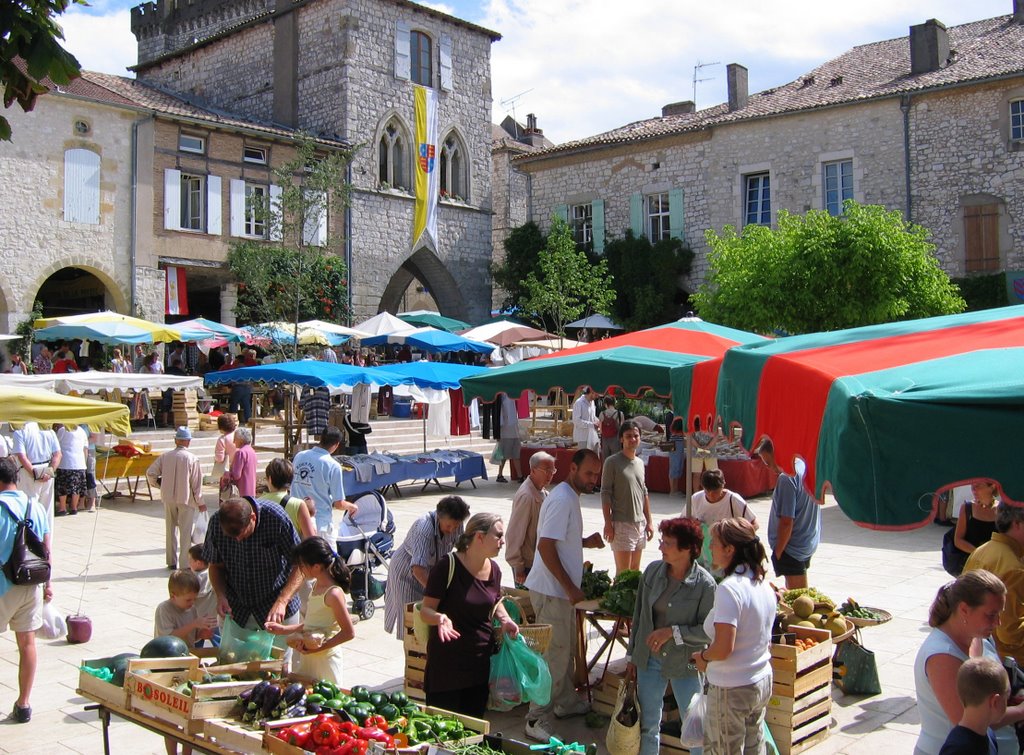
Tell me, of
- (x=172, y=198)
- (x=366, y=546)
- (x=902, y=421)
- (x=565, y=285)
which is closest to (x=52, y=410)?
(x=366, y=546)

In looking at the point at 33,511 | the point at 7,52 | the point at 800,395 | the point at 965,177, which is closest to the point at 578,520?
the point at 800,395

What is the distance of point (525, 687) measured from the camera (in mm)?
5121

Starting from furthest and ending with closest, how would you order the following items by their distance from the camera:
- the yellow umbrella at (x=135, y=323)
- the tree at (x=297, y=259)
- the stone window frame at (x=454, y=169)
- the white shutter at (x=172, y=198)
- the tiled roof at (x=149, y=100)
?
the stone window frame at (x=454, y=169)
the white shutter at (x=172, y=198)
the tiled roof at (x=149, y=100)
the tree at (x=297, y=259)
the yellow umbrella at (x=135, y=323)

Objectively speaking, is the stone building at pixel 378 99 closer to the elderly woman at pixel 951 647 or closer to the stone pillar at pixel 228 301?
the stone pillar at pixel 228 301

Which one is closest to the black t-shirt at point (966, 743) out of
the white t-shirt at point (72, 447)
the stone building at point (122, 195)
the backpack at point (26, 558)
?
the backpack at point (26, 558)

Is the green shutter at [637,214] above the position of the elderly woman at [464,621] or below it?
above

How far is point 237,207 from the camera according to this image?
1088 inches

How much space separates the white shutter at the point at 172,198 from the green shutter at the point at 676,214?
15.2 m

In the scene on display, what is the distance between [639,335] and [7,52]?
19.2ft

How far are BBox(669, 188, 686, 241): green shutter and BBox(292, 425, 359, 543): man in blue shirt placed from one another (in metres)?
23.9

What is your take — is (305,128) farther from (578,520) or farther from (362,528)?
(578,520)

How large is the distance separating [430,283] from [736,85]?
12251mm

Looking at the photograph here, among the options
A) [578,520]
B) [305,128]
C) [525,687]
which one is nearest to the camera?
[525,687]

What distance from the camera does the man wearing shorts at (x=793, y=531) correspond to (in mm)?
7121
